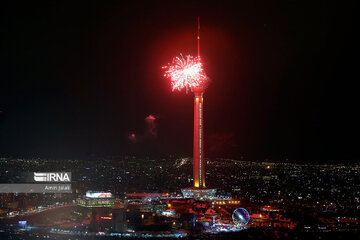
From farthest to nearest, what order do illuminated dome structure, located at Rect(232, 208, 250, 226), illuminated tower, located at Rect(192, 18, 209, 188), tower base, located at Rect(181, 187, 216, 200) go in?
tower base, located at Rect(181, 187, 216, 200)
illuminated tower, located at Rect(192, 18, 209, 188)
illuminated dome structure, located at Rect(232, 208, 250, 226)

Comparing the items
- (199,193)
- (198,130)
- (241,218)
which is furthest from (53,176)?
(199,193)

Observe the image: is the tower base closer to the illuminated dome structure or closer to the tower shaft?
the tower shaft

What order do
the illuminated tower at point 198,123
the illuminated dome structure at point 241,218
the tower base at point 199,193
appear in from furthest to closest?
the tower base at point 199,193, the illuminated tower at point 198,123, the illuminated dome structure at point 241,218

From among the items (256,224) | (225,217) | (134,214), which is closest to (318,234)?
(256,224)

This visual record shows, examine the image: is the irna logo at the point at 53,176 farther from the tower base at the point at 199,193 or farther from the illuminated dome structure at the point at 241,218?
the tower base at the point at 199,193

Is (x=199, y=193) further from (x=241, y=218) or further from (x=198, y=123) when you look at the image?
(x=241, y=218)

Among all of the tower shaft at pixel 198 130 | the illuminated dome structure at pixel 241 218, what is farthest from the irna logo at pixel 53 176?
the tower shaft at pixel 198 130

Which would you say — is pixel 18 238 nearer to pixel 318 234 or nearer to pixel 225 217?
pixel 225 217

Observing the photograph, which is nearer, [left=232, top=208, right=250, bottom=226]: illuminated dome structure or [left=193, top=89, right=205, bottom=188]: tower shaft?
[left=232, top=208, right=250, bottom=226]: illuminated dome structure

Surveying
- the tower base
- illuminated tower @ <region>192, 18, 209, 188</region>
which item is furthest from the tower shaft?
the tower base

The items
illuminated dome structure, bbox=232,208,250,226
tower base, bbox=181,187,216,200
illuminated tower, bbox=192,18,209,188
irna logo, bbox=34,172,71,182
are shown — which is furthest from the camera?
tower base, bbox=181,187,216,200

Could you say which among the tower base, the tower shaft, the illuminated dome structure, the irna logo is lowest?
the illuminated dome structure
